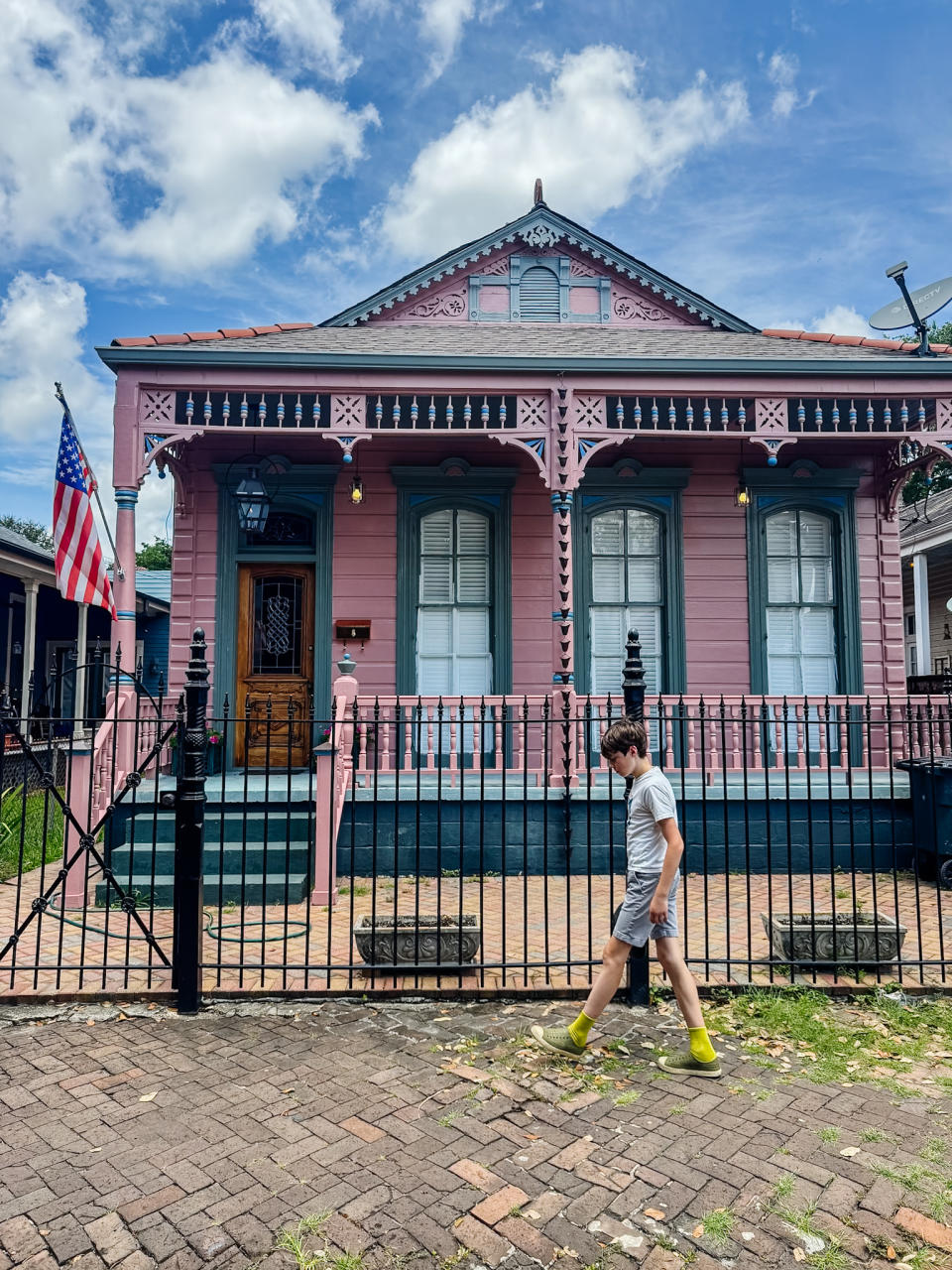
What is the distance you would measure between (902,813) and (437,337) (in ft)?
25.3

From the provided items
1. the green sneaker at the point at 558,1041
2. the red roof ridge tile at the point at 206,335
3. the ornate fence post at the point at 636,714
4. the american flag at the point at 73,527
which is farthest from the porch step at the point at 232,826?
the red roof ridge tile at the point at 206,335

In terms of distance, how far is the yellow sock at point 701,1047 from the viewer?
3490 millimetres

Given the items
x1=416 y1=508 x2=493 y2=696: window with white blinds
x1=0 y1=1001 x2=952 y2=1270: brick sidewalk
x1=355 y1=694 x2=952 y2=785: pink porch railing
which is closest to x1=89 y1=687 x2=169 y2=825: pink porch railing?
x1=355 y1=694 x2=952 y2=785: pink porch railing

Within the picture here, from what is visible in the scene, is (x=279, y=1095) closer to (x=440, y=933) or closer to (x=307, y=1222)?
(x=307, y=1222)

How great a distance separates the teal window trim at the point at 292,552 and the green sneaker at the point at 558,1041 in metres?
5.91

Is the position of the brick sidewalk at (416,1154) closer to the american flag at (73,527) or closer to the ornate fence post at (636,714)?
the ornate fence post at (636,714)

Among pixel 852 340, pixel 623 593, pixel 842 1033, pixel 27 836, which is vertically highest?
pixel 852 340

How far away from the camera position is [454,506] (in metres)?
9.48

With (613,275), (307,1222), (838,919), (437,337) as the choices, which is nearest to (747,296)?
(613,275)

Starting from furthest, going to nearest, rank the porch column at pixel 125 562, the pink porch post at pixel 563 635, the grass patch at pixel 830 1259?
1. the pink porch post at pixel 563 635
2. the porch column at pixel 125 562
3. the grass patch at pixel 830 1259

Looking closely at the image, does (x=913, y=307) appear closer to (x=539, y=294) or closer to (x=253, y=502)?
(x=539, y=294)

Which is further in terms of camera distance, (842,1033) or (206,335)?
(206,335)

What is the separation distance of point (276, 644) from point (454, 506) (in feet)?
9.52

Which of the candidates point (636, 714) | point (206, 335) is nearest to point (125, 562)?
point (206, 335)
